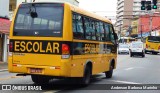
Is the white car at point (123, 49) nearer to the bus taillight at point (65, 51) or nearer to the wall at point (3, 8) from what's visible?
the wall at point (3, 8)

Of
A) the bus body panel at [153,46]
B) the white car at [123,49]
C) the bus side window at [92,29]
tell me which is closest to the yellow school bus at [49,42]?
the bus side window at [92,29]

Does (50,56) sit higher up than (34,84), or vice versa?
(50,56)

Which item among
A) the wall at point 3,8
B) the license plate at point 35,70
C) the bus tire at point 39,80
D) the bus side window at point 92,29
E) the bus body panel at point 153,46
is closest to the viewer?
the license plate at point 35,70

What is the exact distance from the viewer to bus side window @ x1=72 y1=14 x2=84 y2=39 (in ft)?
44.3

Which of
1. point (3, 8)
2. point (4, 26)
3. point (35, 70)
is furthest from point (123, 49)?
point (35, 70)

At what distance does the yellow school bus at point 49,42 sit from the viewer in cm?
1283

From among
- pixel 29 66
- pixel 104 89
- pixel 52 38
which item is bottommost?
pixel 104 89

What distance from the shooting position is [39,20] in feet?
44.0

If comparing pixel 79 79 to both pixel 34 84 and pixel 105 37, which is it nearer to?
pixel 34 84

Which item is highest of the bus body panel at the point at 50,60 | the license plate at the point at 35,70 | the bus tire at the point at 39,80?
the bus body panel at the point at 50,60

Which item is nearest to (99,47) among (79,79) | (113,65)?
(79,79)

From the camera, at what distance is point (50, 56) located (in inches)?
507

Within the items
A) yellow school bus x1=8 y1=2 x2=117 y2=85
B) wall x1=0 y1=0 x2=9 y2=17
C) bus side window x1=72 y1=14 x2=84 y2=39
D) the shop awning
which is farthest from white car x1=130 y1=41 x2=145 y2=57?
bus side window x1=72 y1=14 x2=84 y2=39

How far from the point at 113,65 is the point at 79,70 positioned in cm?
581
